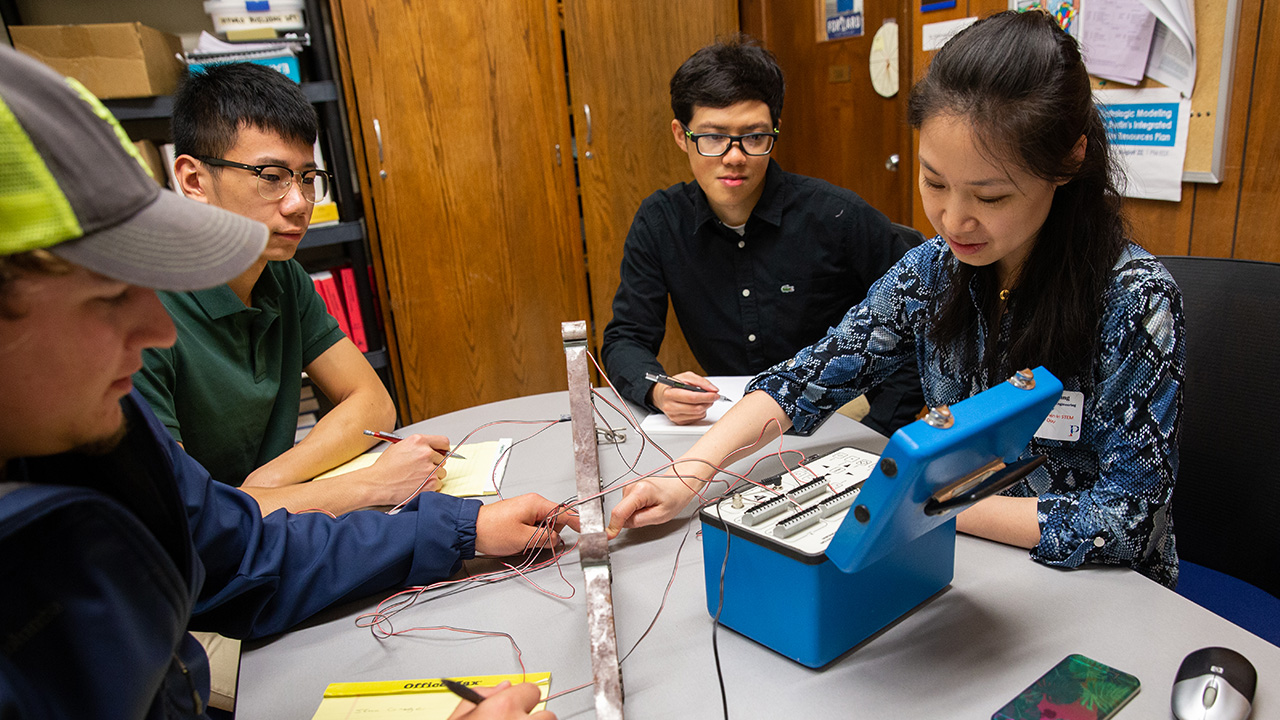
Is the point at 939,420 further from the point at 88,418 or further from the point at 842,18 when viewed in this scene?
the point at 842,18

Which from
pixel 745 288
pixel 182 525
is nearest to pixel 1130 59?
pixel 745 288

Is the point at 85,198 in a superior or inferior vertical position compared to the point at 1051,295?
superior

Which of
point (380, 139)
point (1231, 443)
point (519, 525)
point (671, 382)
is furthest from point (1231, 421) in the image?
point (380, 139)

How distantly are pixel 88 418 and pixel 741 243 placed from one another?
161 cm

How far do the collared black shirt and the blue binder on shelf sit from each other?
1065 millimetres

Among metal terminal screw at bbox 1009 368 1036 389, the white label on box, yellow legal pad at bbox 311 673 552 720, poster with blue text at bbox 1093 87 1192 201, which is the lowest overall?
yellow legal pad at bbox 311 673 552 720

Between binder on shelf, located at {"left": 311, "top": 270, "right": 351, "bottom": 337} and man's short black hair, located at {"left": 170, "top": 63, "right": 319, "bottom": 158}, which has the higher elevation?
man's short black hair, located at {"left": 170, "top": 63, "right": 319, "bottom": 158}

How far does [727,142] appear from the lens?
1854 millimetres

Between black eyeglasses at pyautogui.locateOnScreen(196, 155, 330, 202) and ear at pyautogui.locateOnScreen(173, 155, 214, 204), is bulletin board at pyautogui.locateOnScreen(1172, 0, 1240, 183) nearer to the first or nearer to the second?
black eyeglasses at pyautogui.locateOnScreen(196, 155, 330, 202)

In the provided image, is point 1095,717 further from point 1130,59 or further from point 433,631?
point 1130,59

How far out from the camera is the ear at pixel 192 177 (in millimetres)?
1448

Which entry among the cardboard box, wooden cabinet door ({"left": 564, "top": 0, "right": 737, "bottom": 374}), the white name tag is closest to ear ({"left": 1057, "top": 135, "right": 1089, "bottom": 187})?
the white name tag

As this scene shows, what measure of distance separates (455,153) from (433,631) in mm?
2163

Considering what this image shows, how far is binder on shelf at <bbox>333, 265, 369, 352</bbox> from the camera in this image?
274cm
